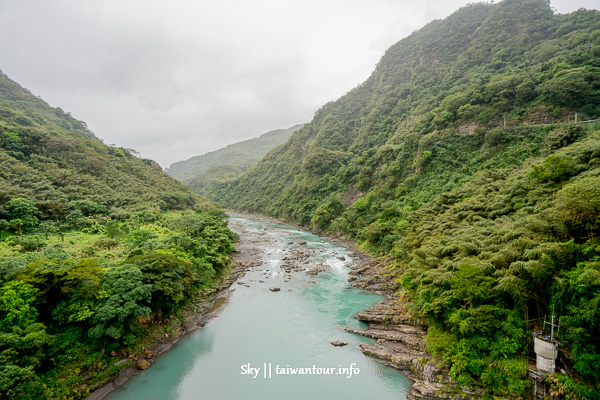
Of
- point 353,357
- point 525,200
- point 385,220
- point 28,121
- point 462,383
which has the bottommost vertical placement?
point 353,357

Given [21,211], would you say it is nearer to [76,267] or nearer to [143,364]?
[76,267]

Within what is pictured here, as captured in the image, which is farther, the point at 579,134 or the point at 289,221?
the point at 289,221

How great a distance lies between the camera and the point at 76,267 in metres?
15.8

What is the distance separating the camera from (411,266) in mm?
22297

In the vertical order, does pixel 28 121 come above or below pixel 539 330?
above

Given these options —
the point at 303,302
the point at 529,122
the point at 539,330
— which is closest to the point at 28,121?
the point at 303,302

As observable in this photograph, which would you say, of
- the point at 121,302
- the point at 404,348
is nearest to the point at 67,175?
the point at 121,302

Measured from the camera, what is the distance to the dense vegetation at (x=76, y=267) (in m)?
12.9

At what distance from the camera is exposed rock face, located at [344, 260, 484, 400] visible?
530 inches

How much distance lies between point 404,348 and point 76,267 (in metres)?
20.9

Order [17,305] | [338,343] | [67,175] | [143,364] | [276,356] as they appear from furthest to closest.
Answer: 1. [67,175]
2. [338,343]
3. [276,356]
4. [143,364]
5. [17,305]

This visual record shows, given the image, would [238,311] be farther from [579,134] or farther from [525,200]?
[579,134]

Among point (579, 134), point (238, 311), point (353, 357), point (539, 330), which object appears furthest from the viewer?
point (579, 134)

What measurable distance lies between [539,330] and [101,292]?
896 inches
